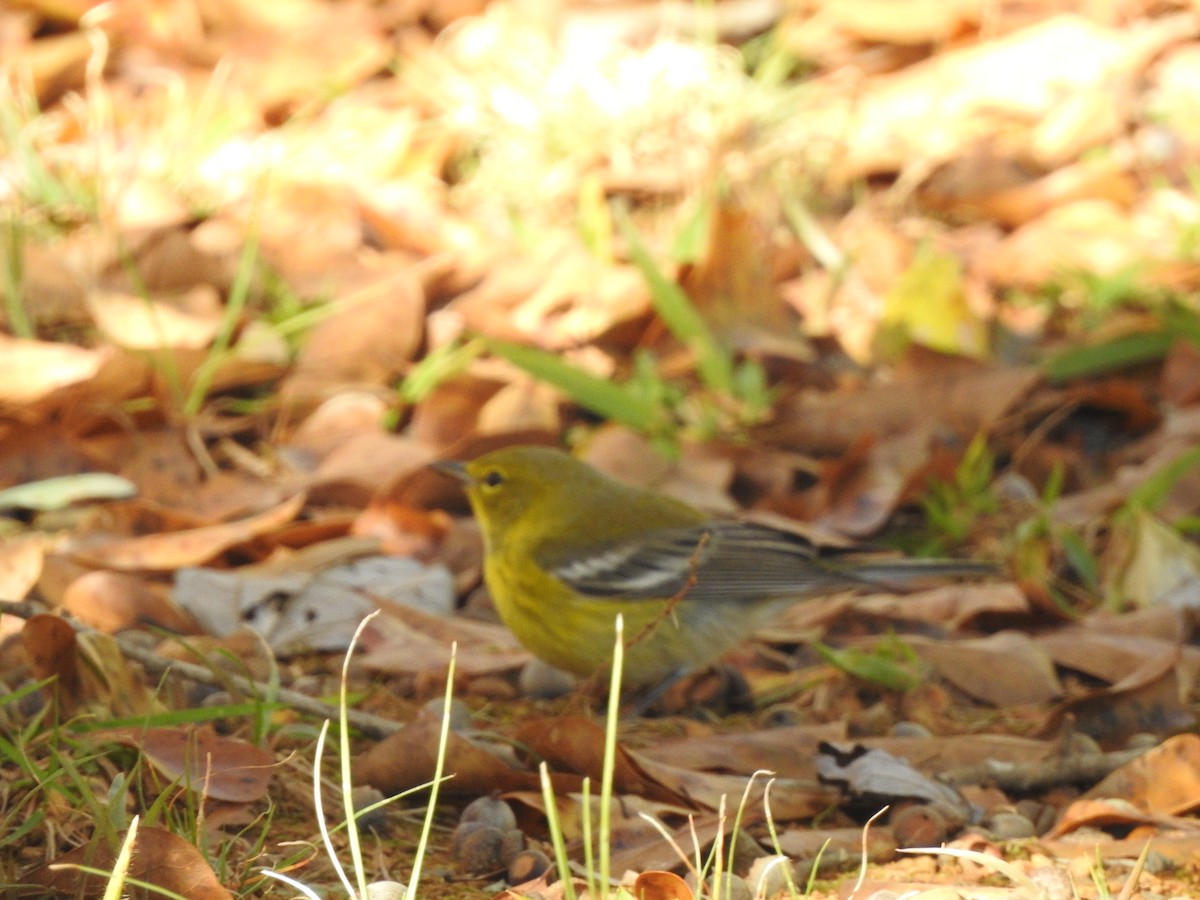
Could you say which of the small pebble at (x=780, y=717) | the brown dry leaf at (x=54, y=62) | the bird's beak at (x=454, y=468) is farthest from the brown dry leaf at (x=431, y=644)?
the brown dry leaf at (x=54, y=62)

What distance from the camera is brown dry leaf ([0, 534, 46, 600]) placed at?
3160mm

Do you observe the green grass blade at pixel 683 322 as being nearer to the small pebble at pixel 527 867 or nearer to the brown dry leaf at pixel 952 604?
the brown dry leaf at pixel 952 604

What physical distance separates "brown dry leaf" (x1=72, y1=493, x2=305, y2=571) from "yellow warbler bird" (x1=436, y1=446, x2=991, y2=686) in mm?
541

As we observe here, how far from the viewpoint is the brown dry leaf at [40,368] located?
4406mm

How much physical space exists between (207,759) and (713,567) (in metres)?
1.85

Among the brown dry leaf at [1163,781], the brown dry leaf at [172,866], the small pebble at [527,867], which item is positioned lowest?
the brown dry leaf at [1163,781]

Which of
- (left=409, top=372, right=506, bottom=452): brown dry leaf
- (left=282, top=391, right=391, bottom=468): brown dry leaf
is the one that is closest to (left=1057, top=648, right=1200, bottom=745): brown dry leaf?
(left=409, top=372, right=506, bottom=452): brown dry leaf

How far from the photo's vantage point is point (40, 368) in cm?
446

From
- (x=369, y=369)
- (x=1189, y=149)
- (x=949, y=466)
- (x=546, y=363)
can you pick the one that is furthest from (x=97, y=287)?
(x=1189, y=149)

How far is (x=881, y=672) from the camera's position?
11.4 feet

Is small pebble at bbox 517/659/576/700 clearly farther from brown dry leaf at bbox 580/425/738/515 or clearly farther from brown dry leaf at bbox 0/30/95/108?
brown dry leaf at bbox 0/30/95/108

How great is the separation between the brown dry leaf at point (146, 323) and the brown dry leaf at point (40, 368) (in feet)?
0.57

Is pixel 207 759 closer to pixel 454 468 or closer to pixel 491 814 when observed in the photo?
pixel 491 814

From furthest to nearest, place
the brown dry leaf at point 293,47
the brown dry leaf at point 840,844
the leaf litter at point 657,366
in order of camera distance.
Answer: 1. the brown dry leaf at point 293,47
2. the leaf litter at point 657,366
3. the brown dry leaf at point 840,844
